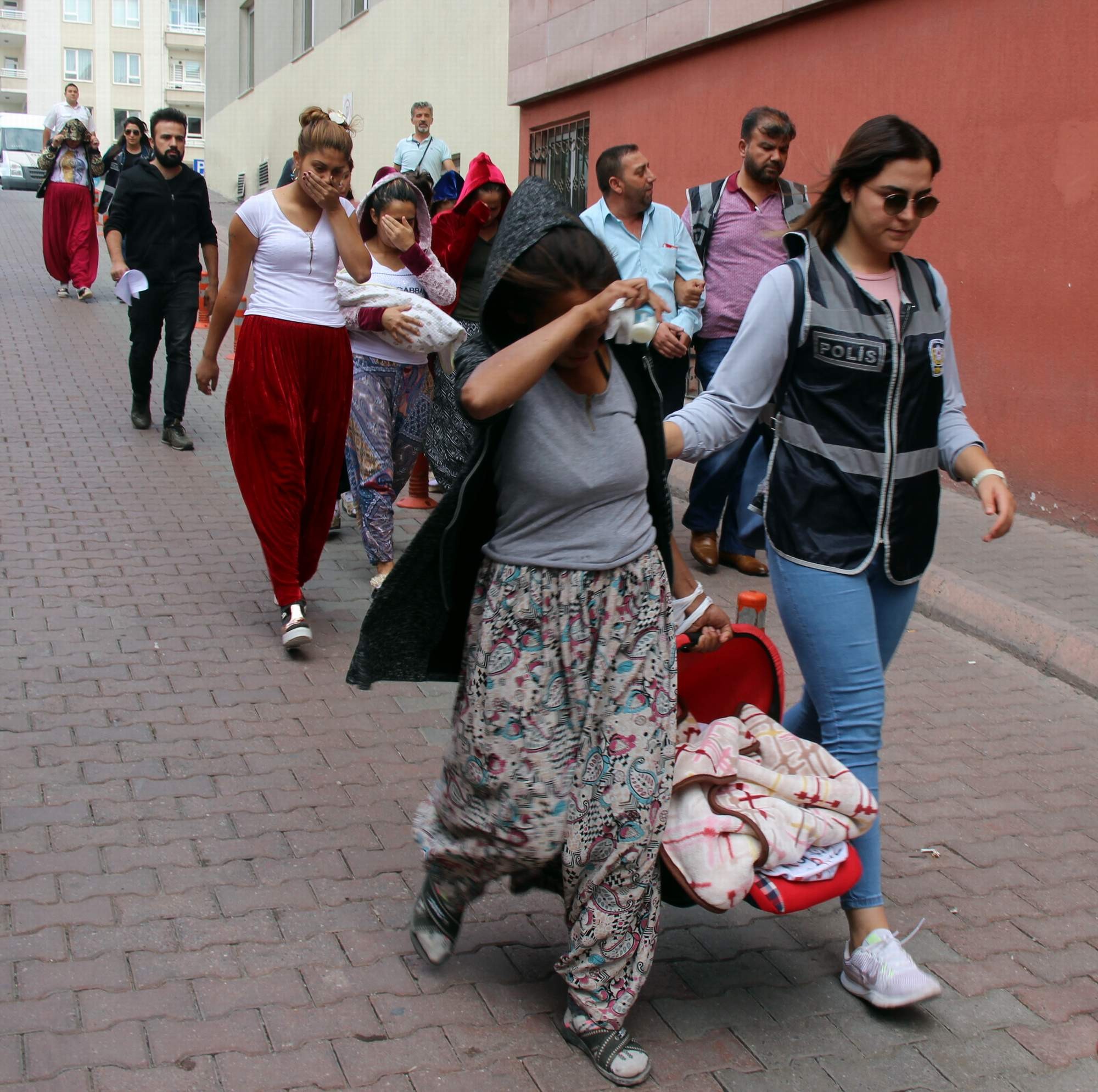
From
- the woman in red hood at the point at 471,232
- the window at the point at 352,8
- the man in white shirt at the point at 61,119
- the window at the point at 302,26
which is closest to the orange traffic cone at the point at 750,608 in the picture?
the woman in red hood at the point at 471,232

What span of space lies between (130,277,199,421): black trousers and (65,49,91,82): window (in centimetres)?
6417

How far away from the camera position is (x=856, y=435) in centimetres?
327

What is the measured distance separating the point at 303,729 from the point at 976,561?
3899 mm

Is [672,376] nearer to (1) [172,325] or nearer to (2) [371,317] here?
(2) [371,317]

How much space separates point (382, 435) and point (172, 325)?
3.83m

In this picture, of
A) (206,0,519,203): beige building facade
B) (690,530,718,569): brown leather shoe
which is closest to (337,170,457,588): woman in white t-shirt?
(690,530,718,569): brown leather shoe

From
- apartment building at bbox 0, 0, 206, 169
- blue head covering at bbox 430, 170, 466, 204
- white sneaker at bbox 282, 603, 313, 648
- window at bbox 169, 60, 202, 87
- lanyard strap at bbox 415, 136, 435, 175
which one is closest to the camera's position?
white sneaker at bbox 282, 603, 313, 648

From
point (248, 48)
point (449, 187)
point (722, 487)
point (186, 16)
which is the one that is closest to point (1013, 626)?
point (722, 487)

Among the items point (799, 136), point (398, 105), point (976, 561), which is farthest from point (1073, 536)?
point (398, 105)

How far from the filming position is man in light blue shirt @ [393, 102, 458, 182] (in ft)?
51.5

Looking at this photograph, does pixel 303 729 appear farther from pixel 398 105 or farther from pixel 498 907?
pixel 398 105

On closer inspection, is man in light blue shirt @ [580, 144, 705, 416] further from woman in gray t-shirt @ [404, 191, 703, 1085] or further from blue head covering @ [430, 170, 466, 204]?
woman in gray t-shirt @ [404, 191, 703, 1085]

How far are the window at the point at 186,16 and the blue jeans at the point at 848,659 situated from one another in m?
70.3

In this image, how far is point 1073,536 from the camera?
7.72 m
